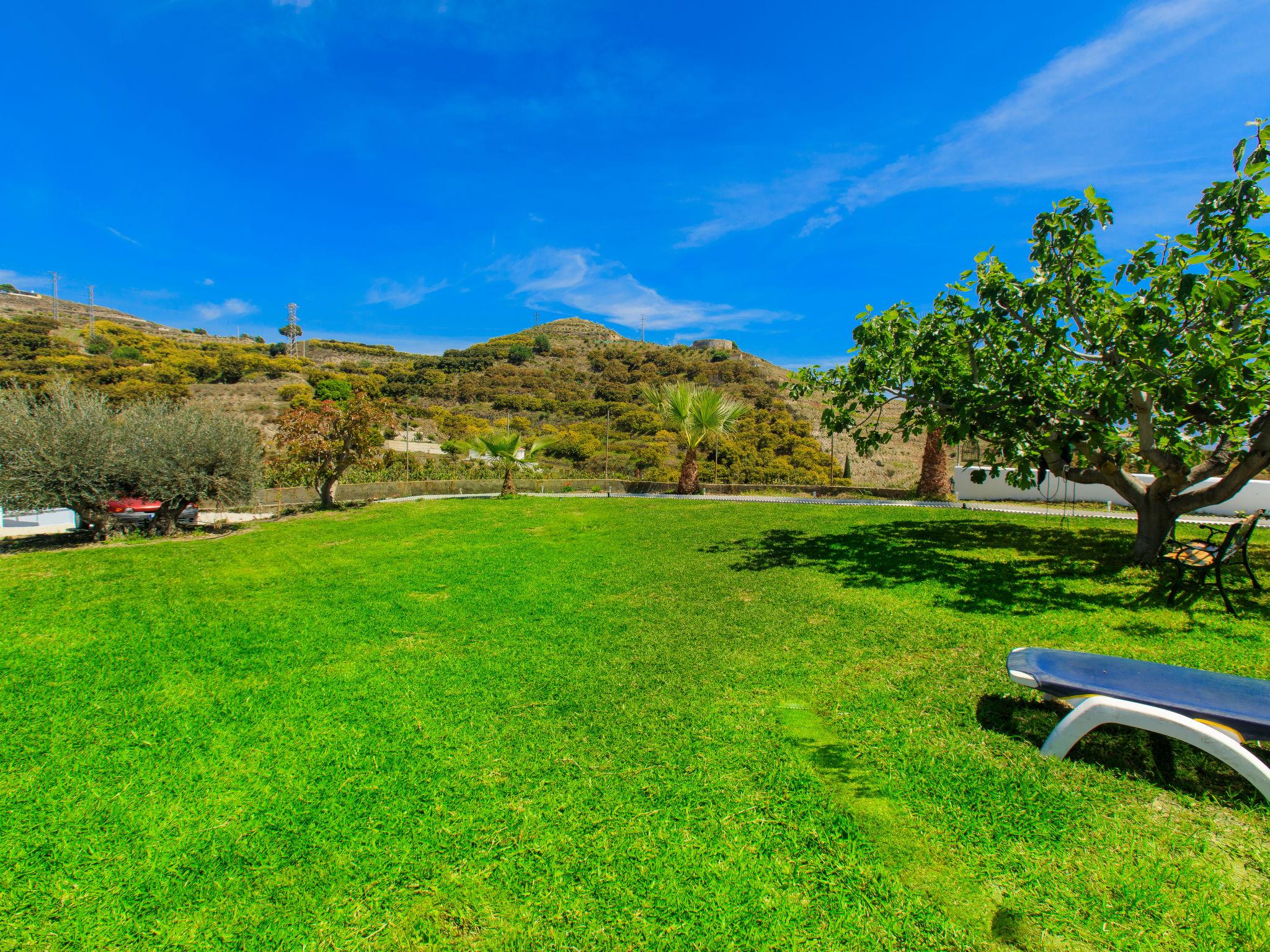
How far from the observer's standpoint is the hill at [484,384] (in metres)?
22.3

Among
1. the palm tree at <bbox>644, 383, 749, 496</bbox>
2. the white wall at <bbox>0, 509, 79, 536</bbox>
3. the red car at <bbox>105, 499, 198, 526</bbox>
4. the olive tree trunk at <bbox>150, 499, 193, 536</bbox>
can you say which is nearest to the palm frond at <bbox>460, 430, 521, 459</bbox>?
the palm tree at <bbox>644, 383, 749, 496</bbox>

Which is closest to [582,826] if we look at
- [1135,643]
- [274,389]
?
[1135,643]

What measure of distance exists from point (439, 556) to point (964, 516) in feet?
33.1

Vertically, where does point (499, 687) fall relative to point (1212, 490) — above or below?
below

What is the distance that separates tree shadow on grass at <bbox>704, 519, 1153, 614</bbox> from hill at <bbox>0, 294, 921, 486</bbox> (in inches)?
353

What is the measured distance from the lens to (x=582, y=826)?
2.59 meters

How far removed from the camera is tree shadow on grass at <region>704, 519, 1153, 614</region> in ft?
19.7

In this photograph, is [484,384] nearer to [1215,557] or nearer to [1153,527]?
[1153,527]

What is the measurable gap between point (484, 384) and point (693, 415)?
33.2m

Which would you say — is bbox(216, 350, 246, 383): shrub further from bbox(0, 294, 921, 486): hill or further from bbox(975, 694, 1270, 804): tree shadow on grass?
bbox(975, 694, 1270, 804): tree shadow on grass

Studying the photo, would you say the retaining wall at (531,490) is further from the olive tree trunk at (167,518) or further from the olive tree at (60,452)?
the olive tree at (60,452)

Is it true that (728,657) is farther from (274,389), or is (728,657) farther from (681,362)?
(681,362)

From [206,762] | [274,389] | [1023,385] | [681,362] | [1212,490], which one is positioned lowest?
[206,762]

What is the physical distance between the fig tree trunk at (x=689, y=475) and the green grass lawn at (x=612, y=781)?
482 inches
